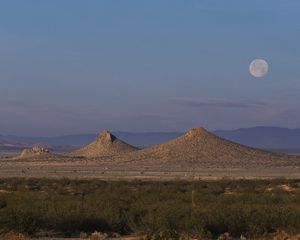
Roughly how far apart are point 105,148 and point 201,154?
29.6m

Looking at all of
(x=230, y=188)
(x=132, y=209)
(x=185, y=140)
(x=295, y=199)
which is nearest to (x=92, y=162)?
(x=185, y=140)

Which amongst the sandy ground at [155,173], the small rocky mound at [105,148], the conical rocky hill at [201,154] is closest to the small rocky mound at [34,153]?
the small rocky mound at [105,148]

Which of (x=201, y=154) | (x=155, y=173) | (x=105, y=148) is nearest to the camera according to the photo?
(x=155, y=173)

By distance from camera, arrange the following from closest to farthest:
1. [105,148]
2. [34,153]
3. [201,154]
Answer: [201,154] → [105,148] → [34,153]

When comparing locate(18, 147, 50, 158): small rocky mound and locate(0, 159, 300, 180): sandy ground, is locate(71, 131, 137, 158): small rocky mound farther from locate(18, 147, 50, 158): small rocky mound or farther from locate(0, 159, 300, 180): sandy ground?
locate(0, 159, 300, 180): sandy ground

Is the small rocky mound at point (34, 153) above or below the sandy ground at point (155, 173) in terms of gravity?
above

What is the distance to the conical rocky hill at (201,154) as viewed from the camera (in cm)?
12000

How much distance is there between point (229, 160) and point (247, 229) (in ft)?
318

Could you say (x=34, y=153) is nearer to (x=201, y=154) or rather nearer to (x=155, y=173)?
(x=201, y=154)

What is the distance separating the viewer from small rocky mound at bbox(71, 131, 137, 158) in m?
144

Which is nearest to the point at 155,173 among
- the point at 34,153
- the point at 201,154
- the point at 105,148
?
the point at 201,154

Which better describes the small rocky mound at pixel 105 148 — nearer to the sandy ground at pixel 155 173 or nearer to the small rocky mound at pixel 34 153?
the small rocky mound at pixel 34 153

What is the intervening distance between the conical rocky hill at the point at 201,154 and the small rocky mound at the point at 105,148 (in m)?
15.0

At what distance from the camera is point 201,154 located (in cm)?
12400
